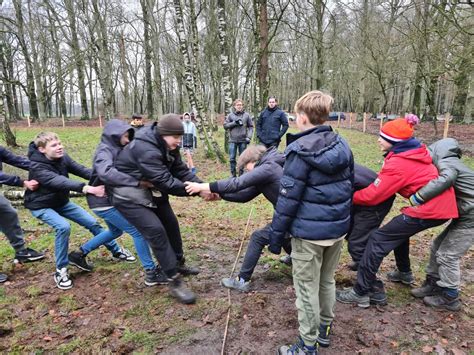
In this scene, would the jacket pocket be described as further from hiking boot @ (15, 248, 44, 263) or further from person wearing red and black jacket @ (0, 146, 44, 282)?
hiking boot @ (15, 248, 44, 263)

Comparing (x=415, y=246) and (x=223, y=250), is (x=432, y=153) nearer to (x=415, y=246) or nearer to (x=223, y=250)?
(x=415, y=246)

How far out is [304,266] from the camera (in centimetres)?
272

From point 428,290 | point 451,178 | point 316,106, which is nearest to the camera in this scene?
point 316,106

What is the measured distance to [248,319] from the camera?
348cm

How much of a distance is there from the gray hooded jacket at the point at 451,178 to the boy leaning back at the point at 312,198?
1.00m

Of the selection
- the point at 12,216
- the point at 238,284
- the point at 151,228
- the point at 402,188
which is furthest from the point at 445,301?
the point at 12,216

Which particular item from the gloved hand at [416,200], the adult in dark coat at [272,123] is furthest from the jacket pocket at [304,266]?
the adult in dark coat at [272,123]

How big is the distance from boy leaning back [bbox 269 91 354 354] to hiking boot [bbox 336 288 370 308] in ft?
3.31

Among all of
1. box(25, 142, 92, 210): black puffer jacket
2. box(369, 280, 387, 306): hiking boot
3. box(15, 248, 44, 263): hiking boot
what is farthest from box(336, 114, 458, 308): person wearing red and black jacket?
box(15, 248, 44, 263): hiking boot

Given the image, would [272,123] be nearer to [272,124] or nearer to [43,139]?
[272,124]

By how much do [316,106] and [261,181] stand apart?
1137 mm

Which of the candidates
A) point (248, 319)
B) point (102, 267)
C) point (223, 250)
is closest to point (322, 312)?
point (248, 319)

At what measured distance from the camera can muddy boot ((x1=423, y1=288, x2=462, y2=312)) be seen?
142 inches

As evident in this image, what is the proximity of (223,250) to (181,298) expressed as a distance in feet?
5.07
